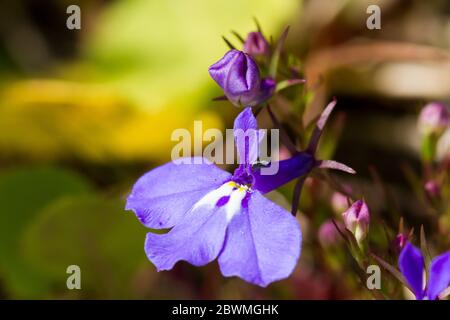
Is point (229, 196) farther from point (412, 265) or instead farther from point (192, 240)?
point (412, 265)

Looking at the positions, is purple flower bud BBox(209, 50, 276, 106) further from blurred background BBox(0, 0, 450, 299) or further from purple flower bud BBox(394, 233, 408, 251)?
blurred background BBox(0, 0, 450, 299)

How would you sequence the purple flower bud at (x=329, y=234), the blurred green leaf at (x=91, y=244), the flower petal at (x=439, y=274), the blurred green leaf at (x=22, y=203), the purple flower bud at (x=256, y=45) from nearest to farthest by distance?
the flower petal at (x=439, y=274)
the purple flower bud at (x=256, y=45)
the purple flower bud at (x=329, y=234)
the blurred green leaf at (x=91, y=244)
the blurred green leaf at (x=22, y=203)

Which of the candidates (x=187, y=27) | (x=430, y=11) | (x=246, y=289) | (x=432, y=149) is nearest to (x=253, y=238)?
(x=432, y=149)

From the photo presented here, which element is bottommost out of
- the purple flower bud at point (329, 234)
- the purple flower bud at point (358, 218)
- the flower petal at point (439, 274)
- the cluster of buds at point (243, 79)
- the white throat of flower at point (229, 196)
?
the purple flower bud at point (329, 234)

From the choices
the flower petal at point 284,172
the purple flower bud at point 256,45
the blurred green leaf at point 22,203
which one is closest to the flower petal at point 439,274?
the flower petal at point 284,172

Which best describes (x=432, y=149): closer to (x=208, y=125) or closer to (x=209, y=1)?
(x=208, y=125)

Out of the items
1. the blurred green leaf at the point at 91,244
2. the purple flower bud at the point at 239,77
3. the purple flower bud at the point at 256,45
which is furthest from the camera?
the blurred green leaf at the point at 91,244

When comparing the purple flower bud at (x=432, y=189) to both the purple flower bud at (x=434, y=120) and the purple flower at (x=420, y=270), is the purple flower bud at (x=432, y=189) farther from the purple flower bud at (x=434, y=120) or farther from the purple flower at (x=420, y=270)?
the purple flower at (x=420, y=270)
